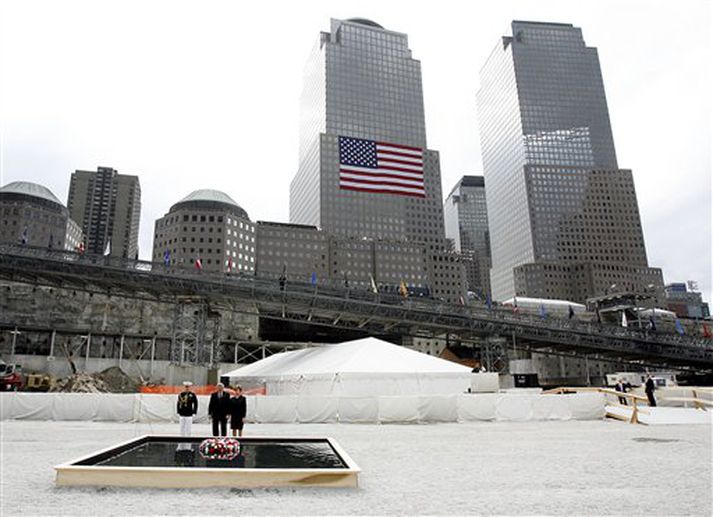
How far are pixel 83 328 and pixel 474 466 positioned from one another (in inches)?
2786

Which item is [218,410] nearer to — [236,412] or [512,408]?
[236,412]

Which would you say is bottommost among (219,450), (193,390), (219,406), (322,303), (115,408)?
(219,450)

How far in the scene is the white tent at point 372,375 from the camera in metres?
26.7

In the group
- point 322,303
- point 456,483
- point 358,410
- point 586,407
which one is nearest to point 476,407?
point 586,407

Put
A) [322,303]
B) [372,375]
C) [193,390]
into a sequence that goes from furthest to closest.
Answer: [322,303] < [193,390] < [372,375]

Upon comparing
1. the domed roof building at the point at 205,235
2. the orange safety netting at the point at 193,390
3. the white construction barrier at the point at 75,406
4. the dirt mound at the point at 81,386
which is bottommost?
the white construction barrier at the point at 75,406

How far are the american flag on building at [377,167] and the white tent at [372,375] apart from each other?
29.7m

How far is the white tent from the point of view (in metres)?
26.7

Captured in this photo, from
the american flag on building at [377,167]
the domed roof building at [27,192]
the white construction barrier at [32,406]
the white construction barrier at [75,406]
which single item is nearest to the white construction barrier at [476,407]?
the white construction barrier at [75,406]

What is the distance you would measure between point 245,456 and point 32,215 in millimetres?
162765

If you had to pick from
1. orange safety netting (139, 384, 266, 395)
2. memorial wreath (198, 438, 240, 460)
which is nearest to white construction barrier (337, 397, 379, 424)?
orange safety netting (139, 384, 266, 395)

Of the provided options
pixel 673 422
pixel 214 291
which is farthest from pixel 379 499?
pixel 214 291

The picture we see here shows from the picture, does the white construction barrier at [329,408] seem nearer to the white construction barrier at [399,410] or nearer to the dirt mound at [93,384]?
the white construction barrier at [399,410]

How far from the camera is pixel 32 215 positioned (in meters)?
143
